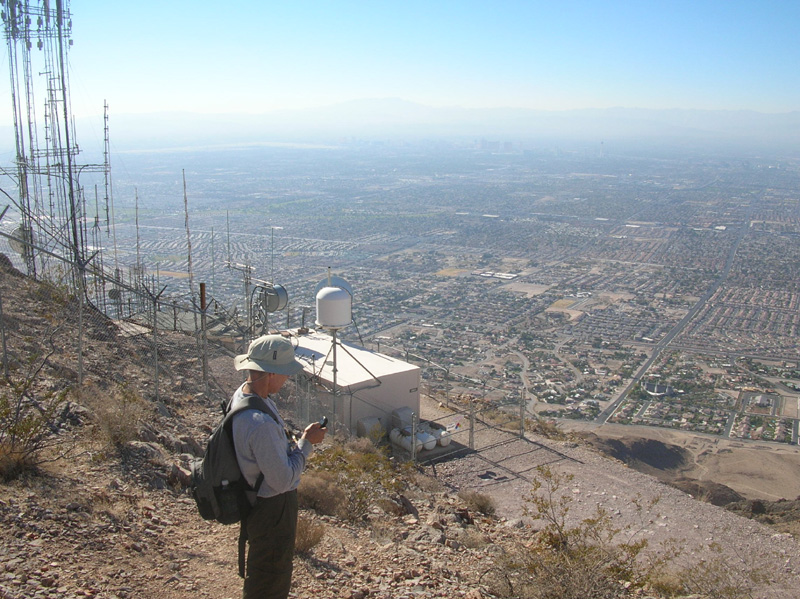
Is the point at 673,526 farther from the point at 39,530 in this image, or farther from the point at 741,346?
the point at 741,346

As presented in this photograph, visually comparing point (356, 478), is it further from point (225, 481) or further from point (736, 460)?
point (736, 460)

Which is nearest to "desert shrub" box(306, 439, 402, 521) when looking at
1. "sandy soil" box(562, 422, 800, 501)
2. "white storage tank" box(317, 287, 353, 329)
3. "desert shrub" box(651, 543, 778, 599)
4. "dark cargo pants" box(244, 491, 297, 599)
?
"white storage tank" box(317, 287, 353, 329)

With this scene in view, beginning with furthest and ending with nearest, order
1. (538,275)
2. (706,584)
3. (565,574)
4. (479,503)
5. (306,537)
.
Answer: (538,275) < (479,503) < (706,584) < (306,537) < (565,574)

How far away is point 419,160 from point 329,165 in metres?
29.6

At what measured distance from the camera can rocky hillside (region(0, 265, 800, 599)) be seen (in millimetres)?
3568

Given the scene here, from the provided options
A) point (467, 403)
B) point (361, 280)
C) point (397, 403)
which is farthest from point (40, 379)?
point (361, 280)

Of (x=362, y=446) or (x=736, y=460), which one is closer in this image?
(x=362, y=446)

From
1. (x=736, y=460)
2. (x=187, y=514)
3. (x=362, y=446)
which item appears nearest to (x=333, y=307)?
(x=362, y=446)

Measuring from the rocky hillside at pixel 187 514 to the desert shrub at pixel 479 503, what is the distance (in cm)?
3

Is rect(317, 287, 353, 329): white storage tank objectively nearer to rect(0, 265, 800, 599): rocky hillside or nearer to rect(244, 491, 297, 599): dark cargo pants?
rect(0, 265, 800, 599): rocky hillside

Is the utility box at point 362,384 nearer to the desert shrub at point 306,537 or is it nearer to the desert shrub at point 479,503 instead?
the desert shrub at point 479,503

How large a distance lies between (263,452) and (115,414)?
3169 millimetres

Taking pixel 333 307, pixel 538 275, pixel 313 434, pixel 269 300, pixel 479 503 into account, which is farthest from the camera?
pixel 538 275

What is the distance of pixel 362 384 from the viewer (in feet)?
31.4
